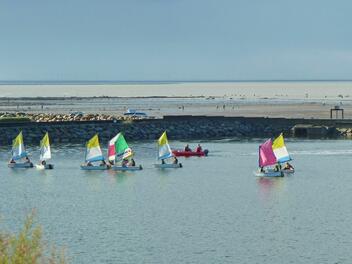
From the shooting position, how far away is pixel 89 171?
3725 inches

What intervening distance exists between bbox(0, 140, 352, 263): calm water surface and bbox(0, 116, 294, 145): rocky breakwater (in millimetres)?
20252

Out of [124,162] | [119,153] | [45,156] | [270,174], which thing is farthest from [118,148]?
[270,174]

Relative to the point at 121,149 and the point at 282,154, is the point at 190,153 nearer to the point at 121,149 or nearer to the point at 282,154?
the point at 121,149

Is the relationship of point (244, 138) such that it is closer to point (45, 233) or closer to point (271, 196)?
point (271, 196)

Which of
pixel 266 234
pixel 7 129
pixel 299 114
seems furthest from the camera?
pixel 299 114

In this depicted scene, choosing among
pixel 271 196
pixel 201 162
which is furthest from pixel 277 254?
pixel 201 162

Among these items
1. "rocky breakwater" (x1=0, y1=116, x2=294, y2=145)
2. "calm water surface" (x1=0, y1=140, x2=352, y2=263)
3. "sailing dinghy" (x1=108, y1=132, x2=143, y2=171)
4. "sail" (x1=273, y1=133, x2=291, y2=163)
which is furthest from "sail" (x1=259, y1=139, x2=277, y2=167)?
"rocky breakwater" (x1=0, y1=116, x2=294, y2=145)

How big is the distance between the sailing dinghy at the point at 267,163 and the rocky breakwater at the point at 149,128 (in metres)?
38.2

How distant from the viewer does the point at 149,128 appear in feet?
438

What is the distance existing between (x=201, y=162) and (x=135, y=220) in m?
37.4

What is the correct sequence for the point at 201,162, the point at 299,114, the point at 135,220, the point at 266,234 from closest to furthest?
1. the point at 266,234
2. the point at 135,220
3. the point at 201,162
4. the point at 299,114

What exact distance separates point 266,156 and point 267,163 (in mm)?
745

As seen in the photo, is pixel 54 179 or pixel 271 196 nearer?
pixel 271 196

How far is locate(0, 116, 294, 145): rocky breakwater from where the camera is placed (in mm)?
127375
